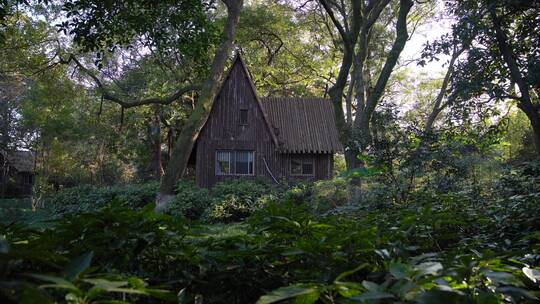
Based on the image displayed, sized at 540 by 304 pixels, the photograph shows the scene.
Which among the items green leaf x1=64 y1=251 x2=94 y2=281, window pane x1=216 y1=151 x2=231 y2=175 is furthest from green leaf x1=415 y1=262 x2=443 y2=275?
window pane x1=216 y1=151 x2=231 y2=175

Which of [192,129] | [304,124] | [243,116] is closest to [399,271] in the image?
[192,129]

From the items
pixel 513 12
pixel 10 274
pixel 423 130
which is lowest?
pixel 10 274

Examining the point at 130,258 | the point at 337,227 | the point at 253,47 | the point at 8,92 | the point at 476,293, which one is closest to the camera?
the point at 476,293

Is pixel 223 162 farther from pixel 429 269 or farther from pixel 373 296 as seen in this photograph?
pixel 373 296

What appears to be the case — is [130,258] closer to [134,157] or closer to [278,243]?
[278,243]

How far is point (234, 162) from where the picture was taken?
2488cm

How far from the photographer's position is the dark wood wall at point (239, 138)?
967 inches

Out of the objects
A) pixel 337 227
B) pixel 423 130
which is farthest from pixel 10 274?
pixel 423 130

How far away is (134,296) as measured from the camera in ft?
4.38

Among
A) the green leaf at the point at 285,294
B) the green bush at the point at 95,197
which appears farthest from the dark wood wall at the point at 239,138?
the green leaf at the point at 285,294

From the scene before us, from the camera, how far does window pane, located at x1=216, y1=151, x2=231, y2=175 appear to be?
24.7 metres

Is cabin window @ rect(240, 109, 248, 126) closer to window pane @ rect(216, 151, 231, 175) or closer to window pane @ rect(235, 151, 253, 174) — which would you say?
window pane @ rect(235, 151, 253, 174)

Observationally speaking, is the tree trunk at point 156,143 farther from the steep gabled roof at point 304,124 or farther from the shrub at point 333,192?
the shrub at point 333,192

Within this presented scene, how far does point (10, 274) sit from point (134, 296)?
1.15ft
